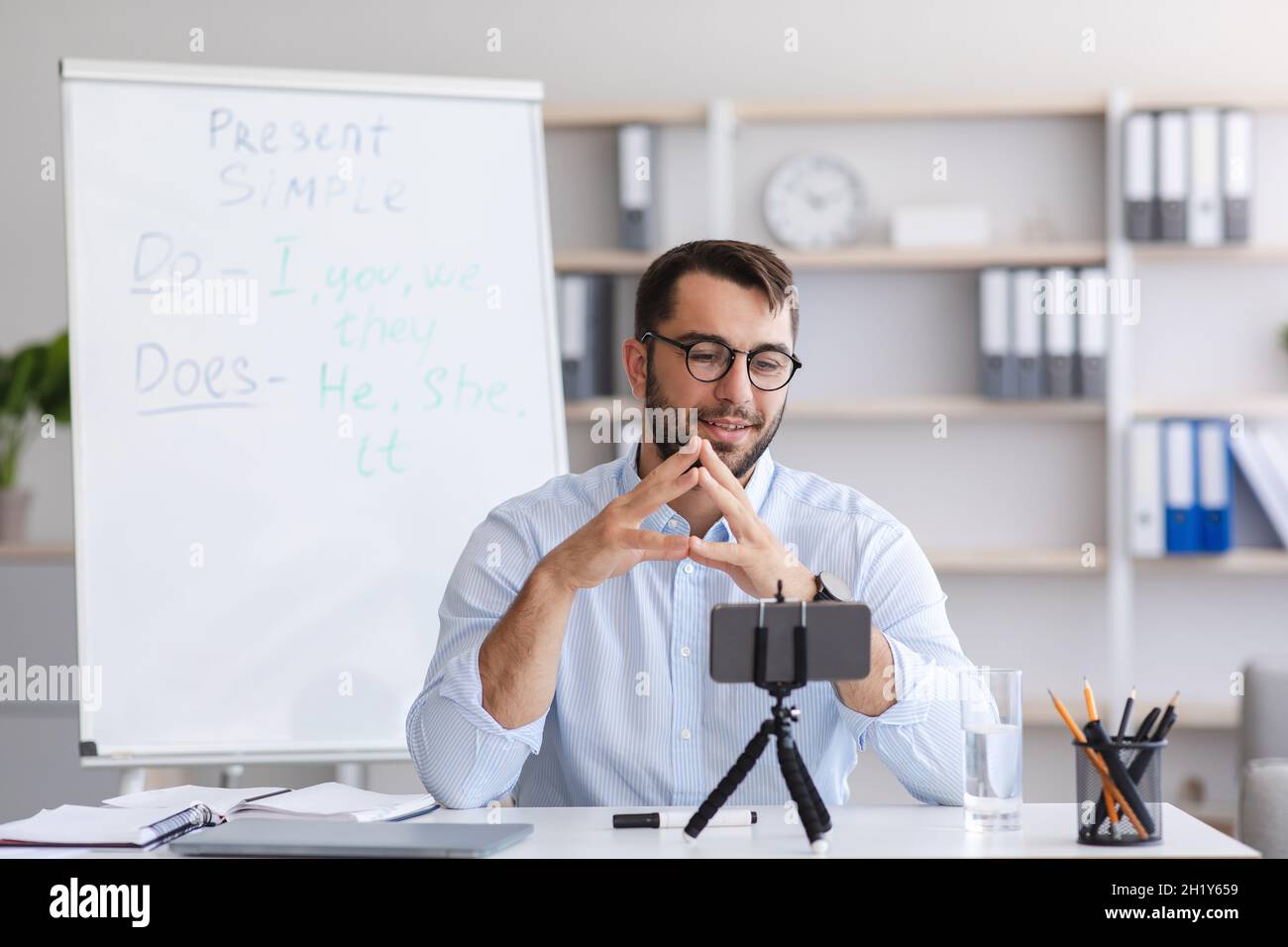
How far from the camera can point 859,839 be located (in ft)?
3.96

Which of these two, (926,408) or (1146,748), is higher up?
(926,408)

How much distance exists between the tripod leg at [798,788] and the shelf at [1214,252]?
2.46m

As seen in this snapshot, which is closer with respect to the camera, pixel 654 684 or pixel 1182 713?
pixel 654 684

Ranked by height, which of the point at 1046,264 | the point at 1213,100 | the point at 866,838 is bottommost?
the point at 866,838

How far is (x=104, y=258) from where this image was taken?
218cm

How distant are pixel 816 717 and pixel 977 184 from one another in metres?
2.28

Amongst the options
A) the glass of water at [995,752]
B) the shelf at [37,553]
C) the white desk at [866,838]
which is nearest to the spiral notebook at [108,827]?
the white desk at [866,838]

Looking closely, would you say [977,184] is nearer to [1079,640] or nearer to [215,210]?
[1079,640]

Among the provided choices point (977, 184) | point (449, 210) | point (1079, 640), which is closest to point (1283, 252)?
point (977, 184)

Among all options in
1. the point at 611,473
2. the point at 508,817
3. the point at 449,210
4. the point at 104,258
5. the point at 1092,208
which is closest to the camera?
the point at 508,817

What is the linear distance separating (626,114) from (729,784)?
8.24 ft

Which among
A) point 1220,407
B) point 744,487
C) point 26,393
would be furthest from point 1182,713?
point 26,393

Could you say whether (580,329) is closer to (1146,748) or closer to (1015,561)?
(1015,561)

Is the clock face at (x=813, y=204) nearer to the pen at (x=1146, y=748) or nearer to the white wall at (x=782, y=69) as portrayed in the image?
the white wall at (x=782, y=69)
